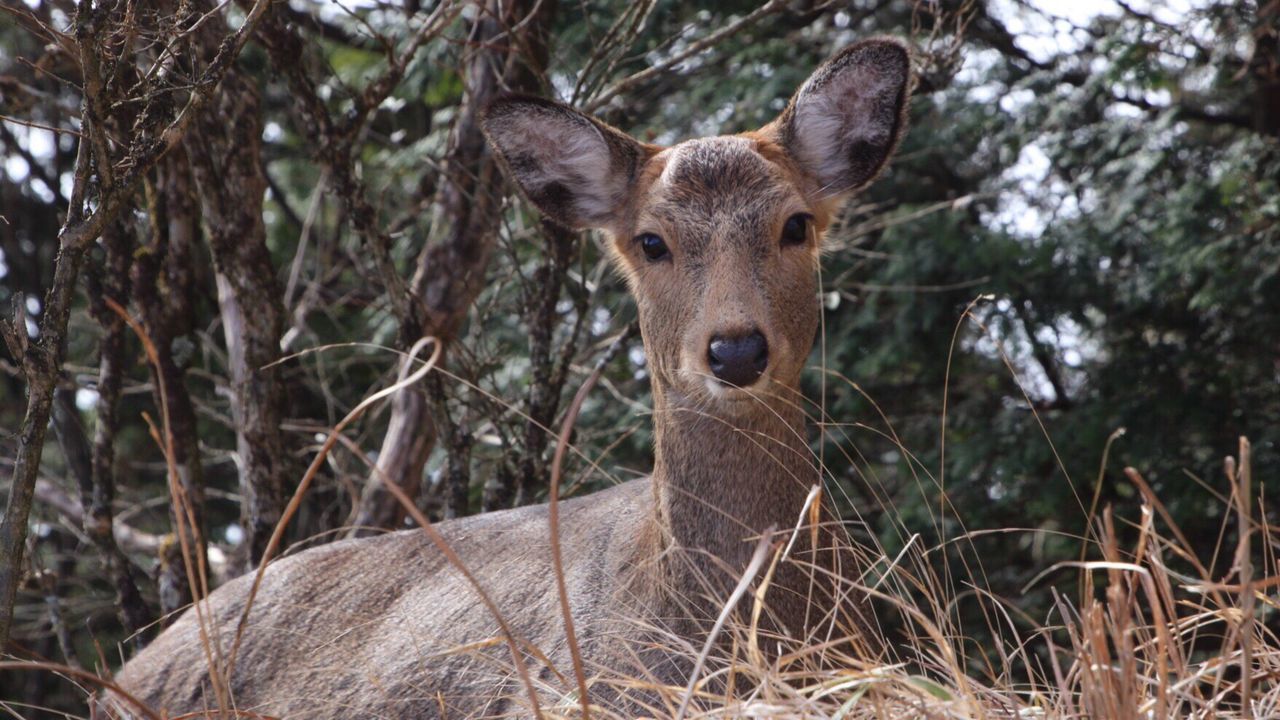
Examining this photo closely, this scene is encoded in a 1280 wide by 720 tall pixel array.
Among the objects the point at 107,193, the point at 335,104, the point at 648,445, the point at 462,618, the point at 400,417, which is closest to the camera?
the point at 107,193

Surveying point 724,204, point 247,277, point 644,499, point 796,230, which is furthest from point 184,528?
point 247,277

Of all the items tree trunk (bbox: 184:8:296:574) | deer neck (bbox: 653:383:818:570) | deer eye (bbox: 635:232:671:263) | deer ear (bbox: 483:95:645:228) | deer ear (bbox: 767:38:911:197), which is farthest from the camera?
→ tree trunk (bbox: 184:8:296:574)

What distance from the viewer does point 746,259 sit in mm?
3846

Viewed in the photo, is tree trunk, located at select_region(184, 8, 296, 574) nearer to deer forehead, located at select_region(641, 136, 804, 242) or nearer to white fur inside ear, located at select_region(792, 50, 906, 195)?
deer forehead, located at select_region(641, 136, 804, 242)

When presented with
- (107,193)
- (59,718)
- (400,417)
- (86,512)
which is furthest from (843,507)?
(59,718)

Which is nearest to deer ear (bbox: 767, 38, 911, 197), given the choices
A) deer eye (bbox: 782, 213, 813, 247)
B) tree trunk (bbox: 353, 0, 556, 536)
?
deer eye (bbox: 782, 213, 813, 247)

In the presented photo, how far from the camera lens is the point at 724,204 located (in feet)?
13.1

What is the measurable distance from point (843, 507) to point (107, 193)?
4.90 meters

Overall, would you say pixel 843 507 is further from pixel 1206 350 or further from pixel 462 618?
pixel 462 618

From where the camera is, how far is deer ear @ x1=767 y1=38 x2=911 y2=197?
4.32 metres

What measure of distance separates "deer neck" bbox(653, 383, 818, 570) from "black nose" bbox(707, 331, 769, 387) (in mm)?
281

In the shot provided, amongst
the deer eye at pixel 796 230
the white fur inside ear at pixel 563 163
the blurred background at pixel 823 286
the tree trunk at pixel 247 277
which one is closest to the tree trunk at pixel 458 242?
the blurred background at pixel 823 286

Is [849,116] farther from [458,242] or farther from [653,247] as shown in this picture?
[458,242]

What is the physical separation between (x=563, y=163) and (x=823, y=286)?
2.66 meters
